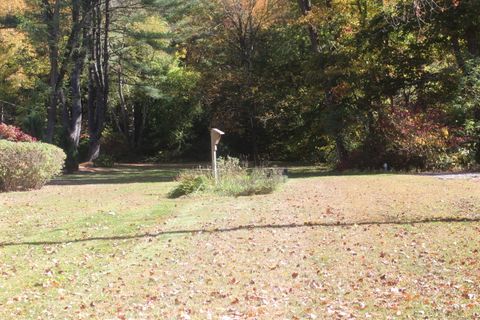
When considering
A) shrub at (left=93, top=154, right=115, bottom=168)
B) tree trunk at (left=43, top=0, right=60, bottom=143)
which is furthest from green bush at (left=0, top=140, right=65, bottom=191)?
shrub at (left=93, top=154, right=115, bottom=168)

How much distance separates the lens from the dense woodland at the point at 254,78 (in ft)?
64.7

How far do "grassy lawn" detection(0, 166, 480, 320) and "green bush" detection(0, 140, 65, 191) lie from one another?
314cm

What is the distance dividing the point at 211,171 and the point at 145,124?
25.0 m

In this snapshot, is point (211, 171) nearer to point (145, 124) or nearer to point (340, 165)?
point (340, 165)

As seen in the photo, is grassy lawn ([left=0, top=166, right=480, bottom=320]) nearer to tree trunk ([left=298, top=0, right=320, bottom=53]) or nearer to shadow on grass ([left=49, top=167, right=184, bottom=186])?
shadow on grass ([left=49, top=167, right=184, bottom=186])

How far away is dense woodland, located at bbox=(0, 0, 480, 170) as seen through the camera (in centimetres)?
1973

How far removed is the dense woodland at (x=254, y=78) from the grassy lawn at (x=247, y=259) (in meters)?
6.93

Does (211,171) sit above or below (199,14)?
below

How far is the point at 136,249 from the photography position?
7359 millimetres

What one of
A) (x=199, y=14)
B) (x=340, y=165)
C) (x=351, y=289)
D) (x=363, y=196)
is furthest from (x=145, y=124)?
(x=351, y=289)

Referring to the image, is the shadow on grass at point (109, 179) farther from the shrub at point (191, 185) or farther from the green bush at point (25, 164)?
the shrub at point (191, 185)

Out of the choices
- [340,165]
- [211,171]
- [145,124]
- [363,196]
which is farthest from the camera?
[145,124]

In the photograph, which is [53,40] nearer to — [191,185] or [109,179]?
[109,179]

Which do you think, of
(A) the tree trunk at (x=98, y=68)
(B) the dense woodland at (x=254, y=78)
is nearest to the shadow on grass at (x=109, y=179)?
(B) the dense woodland at (x=254, y=78)
